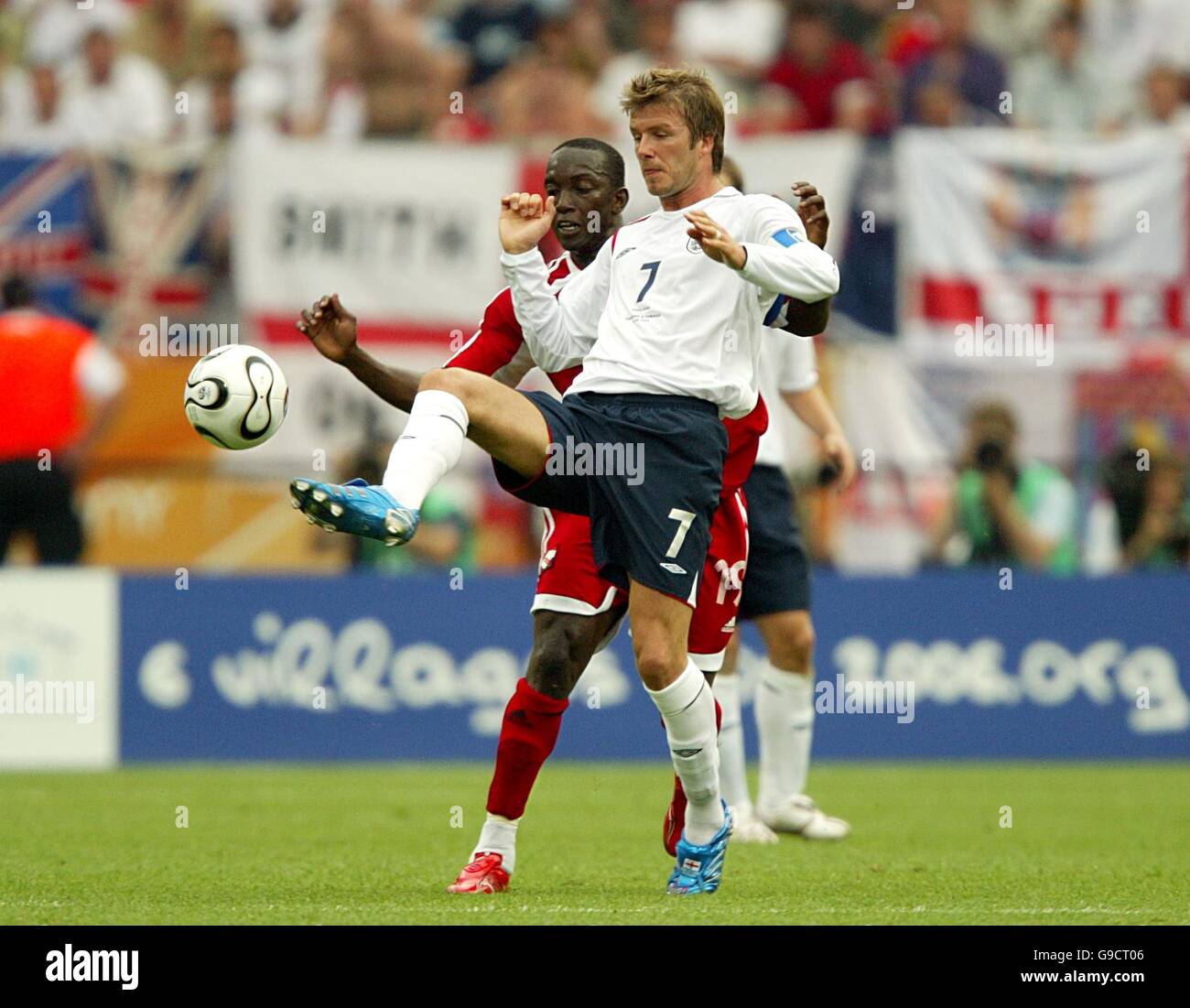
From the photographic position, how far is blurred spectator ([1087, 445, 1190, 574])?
13.4 meters

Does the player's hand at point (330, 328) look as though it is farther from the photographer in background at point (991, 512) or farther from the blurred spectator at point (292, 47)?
the blurred spectator at point (292, 47)

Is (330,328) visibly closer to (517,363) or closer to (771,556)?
(517,363)

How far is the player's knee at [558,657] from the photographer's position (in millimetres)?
6504

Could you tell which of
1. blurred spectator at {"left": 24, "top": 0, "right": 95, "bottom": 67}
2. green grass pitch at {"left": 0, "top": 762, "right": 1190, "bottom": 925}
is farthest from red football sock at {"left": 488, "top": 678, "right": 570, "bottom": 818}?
blurred spectator at {"left": 24, "top": 0, "right": 95, "bottom": 67}

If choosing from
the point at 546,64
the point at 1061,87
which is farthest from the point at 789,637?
the point at 1061,87

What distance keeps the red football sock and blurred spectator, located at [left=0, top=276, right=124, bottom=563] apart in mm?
6433

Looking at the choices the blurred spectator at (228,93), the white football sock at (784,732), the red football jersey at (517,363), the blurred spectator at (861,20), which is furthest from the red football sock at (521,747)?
the blurred spectator at (861,20)

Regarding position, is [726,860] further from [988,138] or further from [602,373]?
[988,138]

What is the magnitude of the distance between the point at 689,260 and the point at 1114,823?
413 cm

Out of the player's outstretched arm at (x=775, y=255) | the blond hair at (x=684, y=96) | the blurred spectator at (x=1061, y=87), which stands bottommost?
the player's outstretched arm at (x=775, y=255)

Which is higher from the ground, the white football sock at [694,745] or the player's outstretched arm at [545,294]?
the player's outstretched arm at [545,294]

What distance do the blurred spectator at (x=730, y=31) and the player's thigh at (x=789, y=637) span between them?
881 cm

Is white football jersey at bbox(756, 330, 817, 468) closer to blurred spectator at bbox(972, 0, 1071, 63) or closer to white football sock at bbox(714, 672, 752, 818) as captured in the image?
white football sock at bbox(714, 672, 752, 818)

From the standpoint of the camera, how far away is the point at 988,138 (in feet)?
45.6
